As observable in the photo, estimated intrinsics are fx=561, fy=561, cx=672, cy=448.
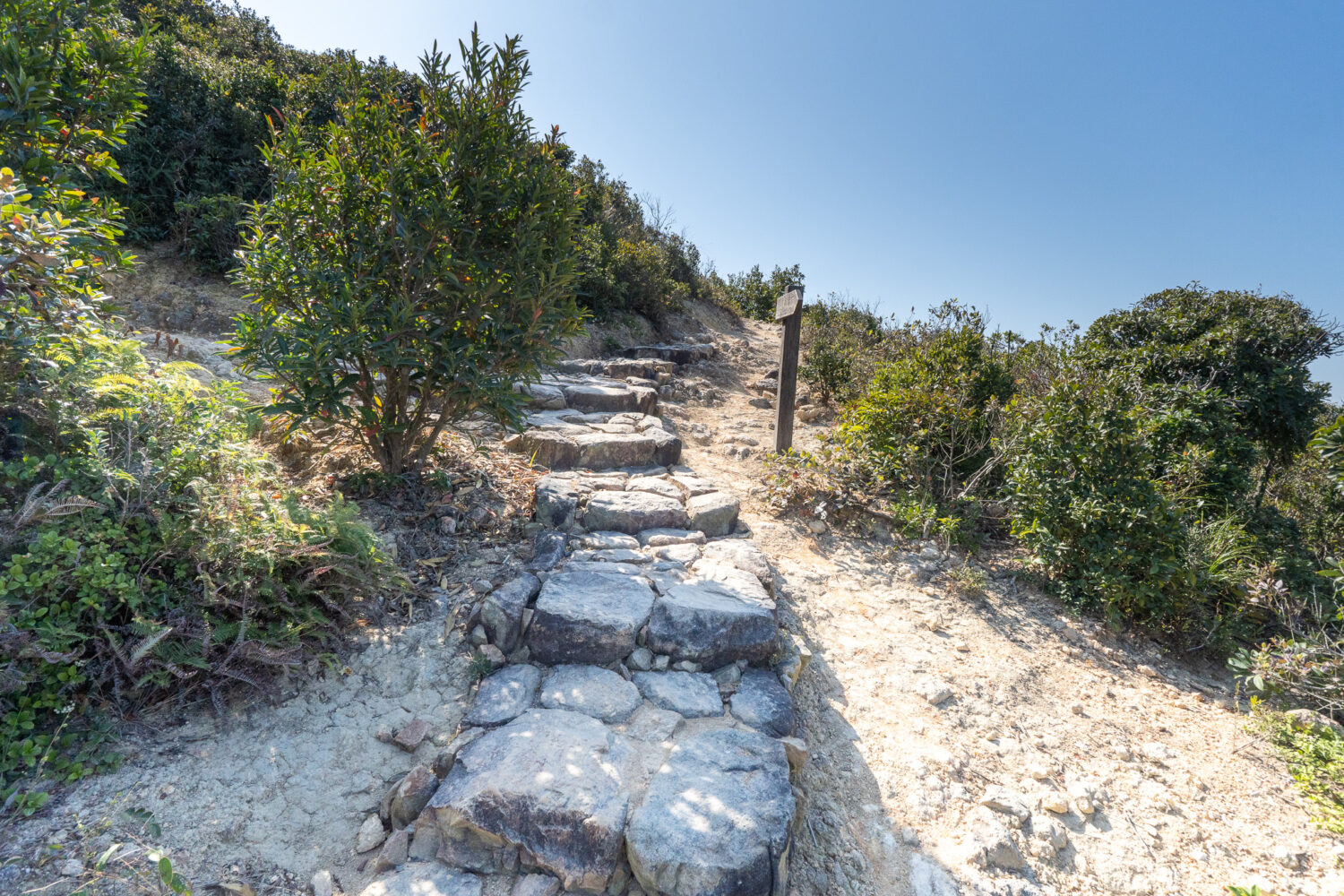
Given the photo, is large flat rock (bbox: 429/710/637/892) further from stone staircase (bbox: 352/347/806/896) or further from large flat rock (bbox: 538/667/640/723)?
large flat rock (bbox: 538/667/640/723)

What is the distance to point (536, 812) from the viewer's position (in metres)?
1.83

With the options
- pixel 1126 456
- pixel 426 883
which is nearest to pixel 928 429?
pixel 1126 456

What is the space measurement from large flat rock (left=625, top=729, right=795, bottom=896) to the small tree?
2.35 m

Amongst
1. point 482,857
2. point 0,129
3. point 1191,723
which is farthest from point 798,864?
point 0,129

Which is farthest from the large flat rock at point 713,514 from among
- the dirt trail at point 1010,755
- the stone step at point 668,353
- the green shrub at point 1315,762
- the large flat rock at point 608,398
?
the stone step at point 668,353

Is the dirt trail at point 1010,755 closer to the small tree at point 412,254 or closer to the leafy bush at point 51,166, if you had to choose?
the small tree at point 412,254

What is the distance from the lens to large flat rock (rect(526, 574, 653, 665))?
2652 mm

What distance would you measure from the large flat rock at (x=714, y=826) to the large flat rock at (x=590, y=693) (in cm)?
32

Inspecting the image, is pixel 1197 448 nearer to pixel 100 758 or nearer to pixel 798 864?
pixel 798 864

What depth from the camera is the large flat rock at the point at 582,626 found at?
2.65m

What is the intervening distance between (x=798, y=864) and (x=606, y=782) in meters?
0.74

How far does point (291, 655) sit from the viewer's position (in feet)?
7.37

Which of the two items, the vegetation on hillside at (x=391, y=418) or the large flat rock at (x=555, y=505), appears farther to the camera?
the large flat rock at (x=555, y=505)

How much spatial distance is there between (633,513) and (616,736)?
73.2 inches
